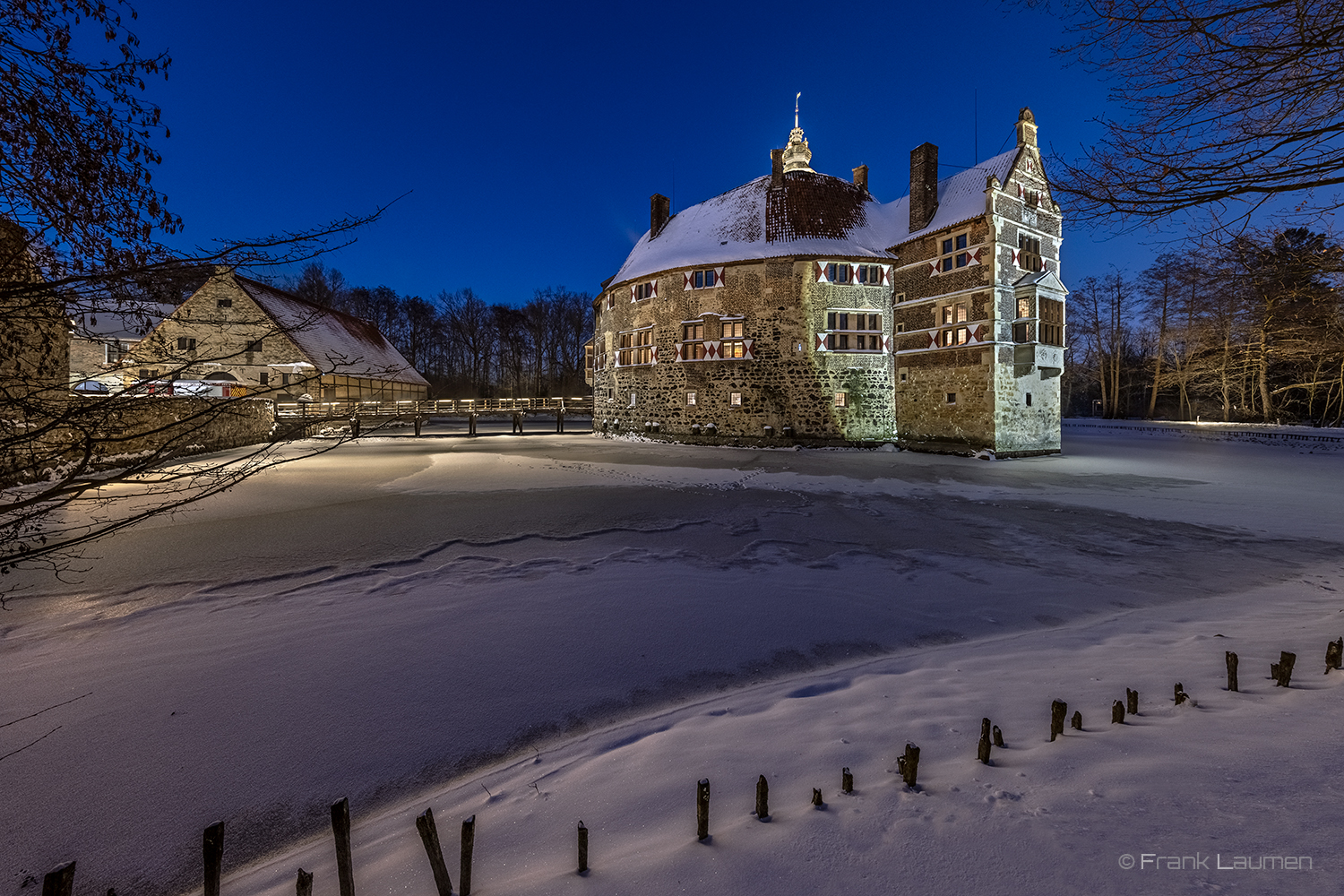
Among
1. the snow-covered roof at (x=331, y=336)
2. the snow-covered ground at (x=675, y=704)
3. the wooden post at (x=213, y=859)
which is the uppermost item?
the snow-covered roof at (x=331, y=336)

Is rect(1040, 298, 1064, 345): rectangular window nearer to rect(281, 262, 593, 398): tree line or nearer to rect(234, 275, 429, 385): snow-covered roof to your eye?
rect(234, 275, 429, 385): snow-covered roof

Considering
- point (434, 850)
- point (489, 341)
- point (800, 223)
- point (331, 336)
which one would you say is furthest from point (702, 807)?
point (489, 341)

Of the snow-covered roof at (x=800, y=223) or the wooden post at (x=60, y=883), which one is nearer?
the wooden post at (x=60, y=883)

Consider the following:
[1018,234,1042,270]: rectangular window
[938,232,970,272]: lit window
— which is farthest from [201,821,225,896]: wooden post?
[1018,234,1042,270]: rectangular window

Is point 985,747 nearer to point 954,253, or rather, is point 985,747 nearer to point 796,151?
point 954,253

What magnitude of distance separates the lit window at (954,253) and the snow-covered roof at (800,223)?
2.75ft

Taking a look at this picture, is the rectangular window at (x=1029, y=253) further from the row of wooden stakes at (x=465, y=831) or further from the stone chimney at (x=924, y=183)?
the row of wooden stakes at (x=465, y=831)

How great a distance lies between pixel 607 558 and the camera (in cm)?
702

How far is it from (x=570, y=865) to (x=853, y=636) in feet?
10.9

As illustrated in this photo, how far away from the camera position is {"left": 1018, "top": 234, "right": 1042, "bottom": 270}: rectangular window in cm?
2205

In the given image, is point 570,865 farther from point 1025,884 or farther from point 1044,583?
point 1044,583

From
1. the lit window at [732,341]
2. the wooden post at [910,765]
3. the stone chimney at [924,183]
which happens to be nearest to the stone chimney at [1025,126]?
the stone chimney at [924,183]

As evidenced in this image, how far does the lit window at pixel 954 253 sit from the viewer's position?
872 inches

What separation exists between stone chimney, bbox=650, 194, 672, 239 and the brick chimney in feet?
33.4
